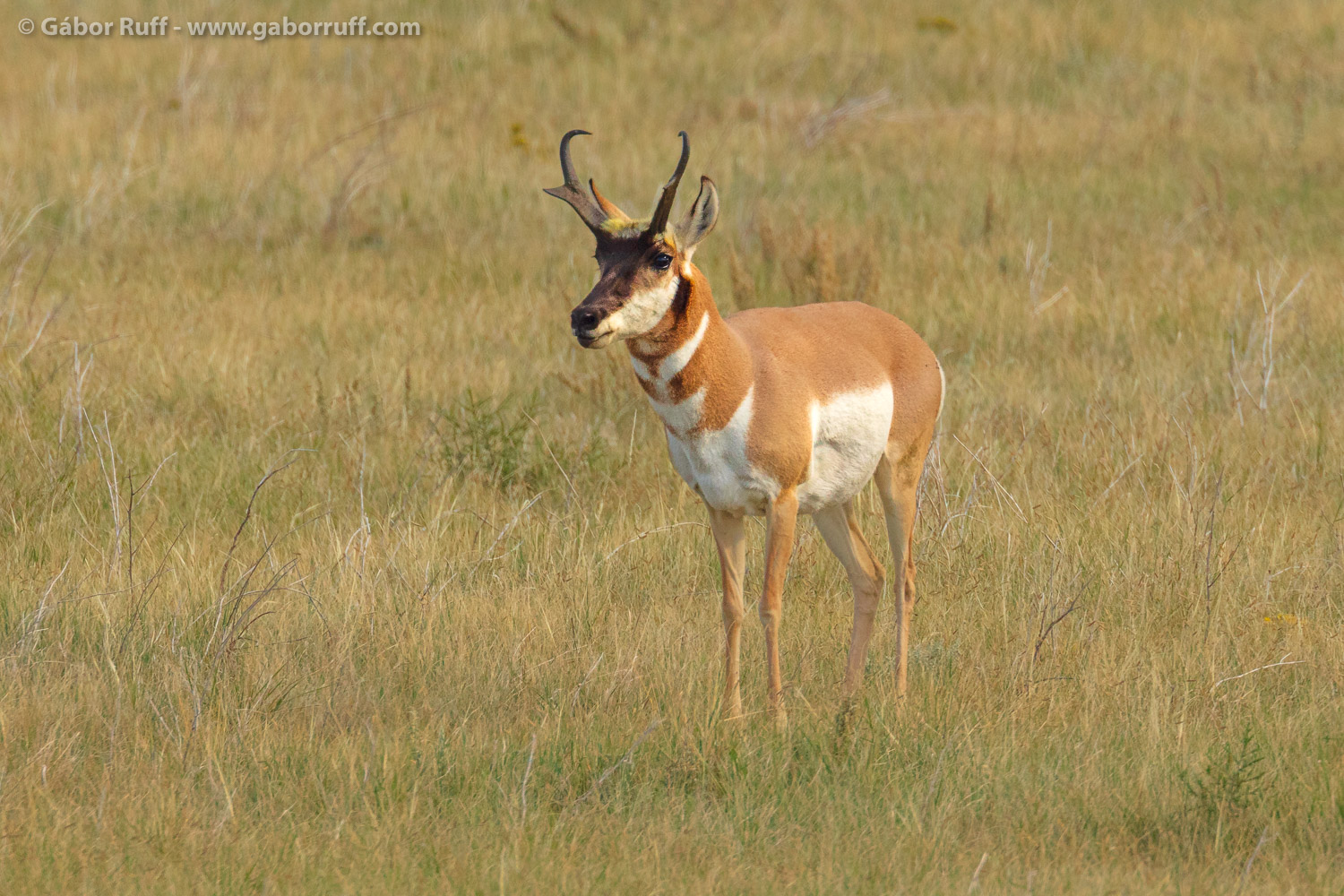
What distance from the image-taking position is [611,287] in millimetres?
3996

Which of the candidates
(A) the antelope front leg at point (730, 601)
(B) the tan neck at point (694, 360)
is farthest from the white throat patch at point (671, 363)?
(A) the antelope front leg at point (730, 601)

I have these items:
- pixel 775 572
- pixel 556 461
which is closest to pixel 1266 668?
pixel 775 572

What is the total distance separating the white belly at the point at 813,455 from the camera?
4273mm

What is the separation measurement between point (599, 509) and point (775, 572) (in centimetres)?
204

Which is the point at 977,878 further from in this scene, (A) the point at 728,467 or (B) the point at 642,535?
(B) the point at 642,535

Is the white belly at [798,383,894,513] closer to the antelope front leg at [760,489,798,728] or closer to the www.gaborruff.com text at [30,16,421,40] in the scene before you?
the antelope front leg at [760,489,798,728]

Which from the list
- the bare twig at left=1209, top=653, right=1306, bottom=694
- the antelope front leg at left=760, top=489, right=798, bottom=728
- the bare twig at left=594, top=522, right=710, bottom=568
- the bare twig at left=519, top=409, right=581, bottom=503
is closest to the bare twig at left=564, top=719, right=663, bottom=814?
the antelope front leg at left=760, top=489, right=798, bottom=728

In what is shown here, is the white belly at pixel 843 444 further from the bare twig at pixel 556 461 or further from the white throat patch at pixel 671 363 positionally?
the bare twig at pixel 556 461

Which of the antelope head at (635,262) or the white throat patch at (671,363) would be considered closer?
the antelope head at (635,262)

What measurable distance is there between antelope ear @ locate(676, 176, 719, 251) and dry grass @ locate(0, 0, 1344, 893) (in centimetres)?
138

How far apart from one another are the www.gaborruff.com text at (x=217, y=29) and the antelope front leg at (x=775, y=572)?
43.7 ft

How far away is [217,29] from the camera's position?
16.2m

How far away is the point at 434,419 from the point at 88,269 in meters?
4.08

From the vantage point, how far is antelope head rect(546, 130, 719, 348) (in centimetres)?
394
